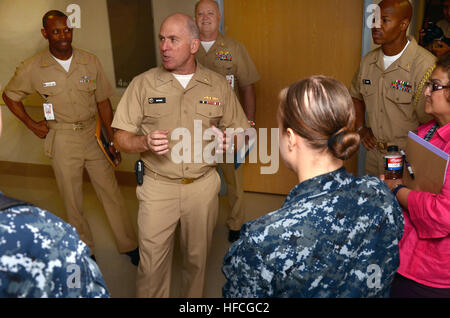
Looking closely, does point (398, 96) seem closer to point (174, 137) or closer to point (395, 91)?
point (395, 91)

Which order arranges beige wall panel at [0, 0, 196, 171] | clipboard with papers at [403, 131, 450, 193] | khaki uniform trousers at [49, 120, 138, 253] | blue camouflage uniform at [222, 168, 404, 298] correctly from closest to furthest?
1. blue camouflage uniform at [222, 168, 404, 298]
2. clipboard with papers at [403, 131, 450, 193]
3. khaki uniform trousers at [49, 120, 138, 253]
4. beige wall panel at [0, 0, 196, 171]

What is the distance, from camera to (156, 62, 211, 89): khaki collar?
7.72 ft

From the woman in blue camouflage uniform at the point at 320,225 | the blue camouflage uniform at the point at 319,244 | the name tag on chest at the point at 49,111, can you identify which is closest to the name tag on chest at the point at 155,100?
the name tag on chest at the point at 49,111

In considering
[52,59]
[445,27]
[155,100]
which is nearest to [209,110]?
[155,100]

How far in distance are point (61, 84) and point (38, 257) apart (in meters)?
2.30

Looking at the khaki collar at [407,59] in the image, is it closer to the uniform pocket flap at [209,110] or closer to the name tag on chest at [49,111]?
the uniform pocket flap at [209,110]

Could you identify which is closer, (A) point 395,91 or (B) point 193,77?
(B) point 193,77

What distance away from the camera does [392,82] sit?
2.61 meters

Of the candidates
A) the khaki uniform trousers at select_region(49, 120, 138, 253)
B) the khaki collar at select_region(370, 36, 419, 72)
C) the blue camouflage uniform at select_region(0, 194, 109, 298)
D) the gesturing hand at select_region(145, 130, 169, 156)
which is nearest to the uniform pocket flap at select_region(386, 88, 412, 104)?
the khaki collar at select_region(370, 36, 419, 72)

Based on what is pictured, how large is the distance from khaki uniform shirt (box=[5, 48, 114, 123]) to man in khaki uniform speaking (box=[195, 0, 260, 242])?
0.88m

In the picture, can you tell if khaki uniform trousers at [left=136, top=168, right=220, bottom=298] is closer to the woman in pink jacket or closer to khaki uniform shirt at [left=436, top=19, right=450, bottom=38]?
the woman in pink jacket

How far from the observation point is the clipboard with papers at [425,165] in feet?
5.05

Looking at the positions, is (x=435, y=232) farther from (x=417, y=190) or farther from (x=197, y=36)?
(x=197, y=36)

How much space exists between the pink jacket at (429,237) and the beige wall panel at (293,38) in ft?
6.48
